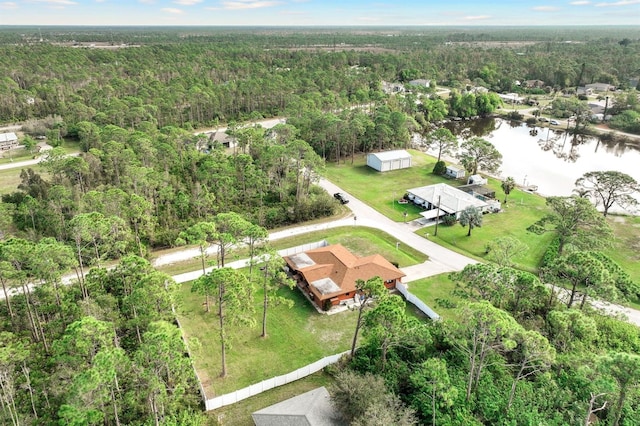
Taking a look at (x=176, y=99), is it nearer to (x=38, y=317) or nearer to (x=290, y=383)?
(x=38, y=317)

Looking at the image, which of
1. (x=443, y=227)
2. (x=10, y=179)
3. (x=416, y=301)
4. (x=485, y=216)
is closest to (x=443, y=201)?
(x=443, y=227)

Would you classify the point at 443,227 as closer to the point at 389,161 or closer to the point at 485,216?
the point at 485,216

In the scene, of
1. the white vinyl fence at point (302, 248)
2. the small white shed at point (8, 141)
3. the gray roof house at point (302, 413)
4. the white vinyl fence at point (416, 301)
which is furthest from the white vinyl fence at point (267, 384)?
the small white shed at point (8, 141)

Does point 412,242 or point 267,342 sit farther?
point 412,242

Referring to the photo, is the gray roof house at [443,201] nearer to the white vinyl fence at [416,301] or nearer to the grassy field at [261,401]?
the white vinyl fence at [416,301]

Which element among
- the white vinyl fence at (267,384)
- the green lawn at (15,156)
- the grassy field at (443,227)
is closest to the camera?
the white vinyl fence at (267,384)

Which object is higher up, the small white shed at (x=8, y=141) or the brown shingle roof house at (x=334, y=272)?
the small white shed at (x=8, y=141)
